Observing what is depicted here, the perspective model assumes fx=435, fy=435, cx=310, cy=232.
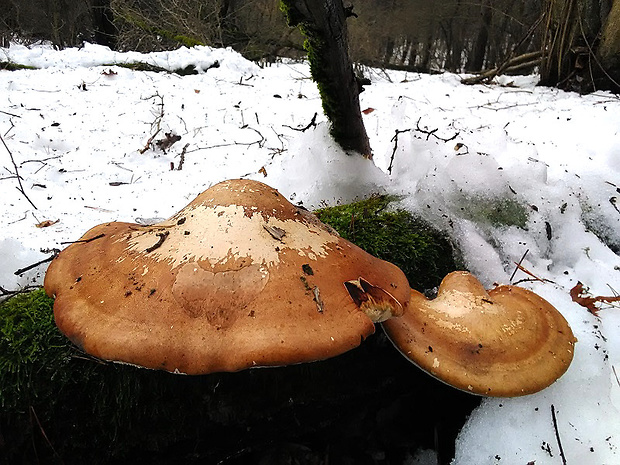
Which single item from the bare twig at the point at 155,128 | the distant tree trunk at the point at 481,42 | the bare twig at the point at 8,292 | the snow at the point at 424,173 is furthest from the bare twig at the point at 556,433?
the distant tree trunk at the point at 481,42

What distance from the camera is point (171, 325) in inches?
49.9

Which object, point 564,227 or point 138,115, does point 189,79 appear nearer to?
point 138,115

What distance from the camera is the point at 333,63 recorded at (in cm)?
240

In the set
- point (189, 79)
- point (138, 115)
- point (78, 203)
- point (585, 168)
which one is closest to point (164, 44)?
point (189, 79)

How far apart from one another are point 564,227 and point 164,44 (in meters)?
12.4

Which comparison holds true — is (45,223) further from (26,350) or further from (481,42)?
(481,42)

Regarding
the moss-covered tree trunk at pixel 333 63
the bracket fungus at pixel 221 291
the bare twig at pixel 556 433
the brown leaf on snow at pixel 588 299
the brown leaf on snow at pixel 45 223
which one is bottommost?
the bare twig at pixel 556 433

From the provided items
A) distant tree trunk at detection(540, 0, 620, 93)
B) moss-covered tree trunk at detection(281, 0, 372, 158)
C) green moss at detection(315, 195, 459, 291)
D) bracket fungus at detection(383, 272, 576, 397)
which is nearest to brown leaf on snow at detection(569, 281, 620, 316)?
bracket fungus at detection(383, 272, 576, 397)

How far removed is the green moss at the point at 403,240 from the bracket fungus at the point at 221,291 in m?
0.45

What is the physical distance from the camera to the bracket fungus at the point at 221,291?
4.01 feet

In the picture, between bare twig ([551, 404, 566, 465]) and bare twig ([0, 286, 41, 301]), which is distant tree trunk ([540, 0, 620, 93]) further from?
bare twig ([0, 286, 41, 301])

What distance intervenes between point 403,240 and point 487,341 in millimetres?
681

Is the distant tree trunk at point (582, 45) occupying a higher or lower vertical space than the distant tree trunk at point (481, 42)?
lower

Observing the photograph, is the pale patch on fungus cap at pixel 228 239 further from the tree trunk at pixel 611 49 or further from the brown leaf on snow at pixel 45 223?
the tree trunk at pixel 611 49
